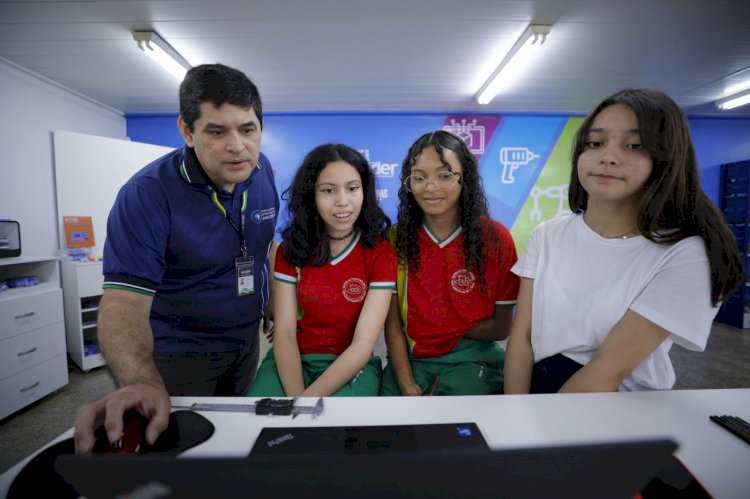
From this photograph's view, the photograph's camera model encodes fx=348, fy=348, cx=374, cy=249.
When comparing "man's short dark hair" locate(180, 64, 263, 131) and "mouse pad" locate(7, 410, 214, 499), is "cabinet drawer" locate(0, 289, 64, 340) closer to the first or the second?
"man's short dark hair" locate(180, 64, 263, 131)

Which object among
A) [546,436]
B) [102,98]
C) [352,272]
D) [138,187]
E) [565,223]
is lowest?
[546,436]

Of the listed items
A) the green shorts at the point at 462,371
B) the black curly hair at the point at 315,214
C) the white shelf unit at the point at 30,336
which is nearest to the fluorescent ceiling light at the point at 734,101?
the green shorts at the point at 462,371

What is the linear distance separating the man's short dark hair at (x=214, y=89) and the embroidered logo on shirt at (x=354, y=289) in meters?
0.73

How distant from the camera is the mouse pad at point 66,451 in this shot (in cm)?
50

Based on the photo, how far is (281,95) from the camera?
3859 mm

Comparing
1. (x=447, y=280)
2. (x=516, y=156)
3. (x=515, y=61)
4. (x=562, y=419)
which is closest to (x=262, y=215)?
(x=447, y=280)

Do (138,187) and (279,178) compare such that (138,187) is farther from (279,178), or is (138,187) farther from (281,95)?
(279,178)

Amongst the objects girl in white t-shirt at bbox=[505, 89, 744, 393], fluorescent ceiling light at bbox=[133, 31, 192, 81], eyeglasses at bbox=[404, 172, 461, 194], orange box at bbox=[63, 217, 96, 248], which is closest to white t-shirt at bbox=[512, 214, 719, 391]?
girl in white t-shirt at bbox=[505, 89, 744, 393]

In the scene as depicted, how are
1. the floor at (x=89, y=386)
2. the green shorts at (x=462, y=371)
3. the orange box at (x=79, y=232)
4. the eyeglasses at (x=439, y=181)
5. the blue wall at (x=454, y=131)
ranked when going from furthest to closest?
→ the blue wall at (x=454, y=131) < the orange box at (x=79, y=232) < the floor at (x=89, y=386) < the eyeglasses at (x=439, y=181) < the green shorts at (x=462, y=371)

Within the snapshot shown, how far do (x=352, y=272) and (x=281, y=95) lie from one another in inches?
128

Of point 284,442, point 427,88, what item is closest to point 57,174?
point 427,88

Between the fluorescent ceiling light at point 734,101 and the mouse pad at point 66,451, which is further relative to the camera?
the fluorescent ceiling light at point 734,101

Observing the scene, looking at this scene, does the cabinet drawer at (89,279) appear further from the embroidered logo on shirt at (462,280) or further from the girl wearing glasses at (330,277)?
the embroidered logo on shirt at (462,280)

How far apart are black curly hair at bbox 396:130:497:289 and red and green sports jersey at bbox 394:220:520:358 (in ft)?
0.09
